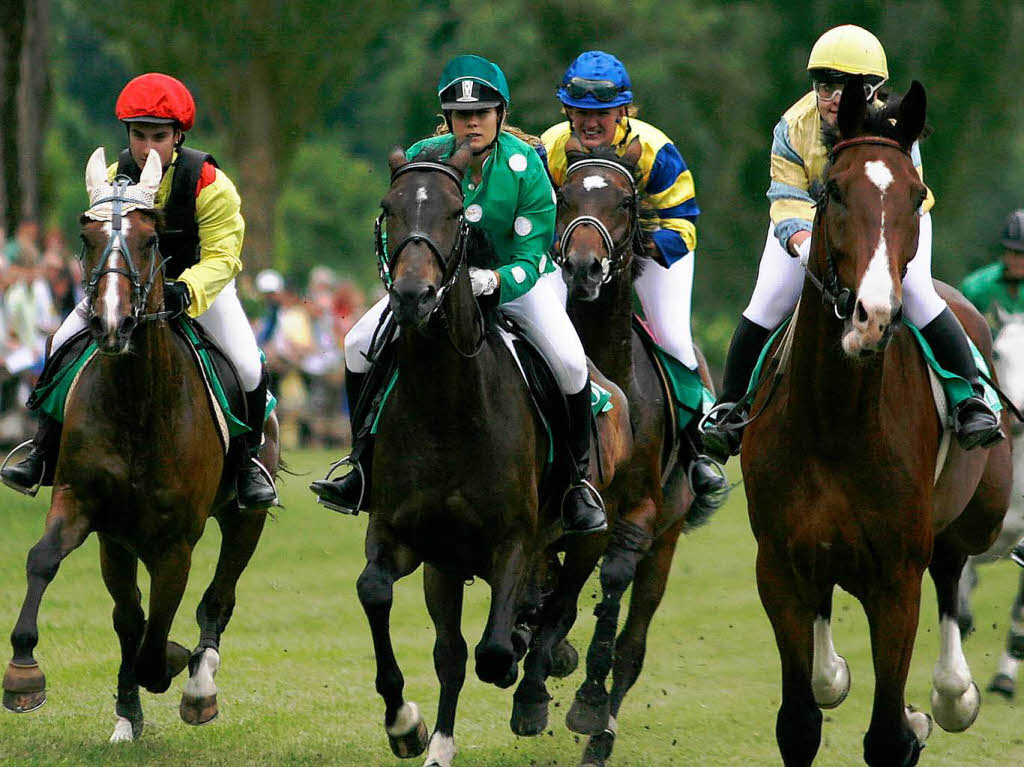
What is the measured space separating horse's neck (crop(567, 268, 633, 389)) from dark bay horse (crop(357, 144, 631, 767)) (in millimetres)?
1403

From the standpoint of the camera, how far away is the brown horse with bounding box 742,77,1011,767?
21.9 ft

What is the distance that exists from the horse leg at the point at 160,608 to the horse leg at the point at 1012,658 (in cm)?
518

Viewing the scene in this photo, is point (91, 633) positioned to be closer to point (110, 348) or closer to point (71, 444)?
point (71, 444)

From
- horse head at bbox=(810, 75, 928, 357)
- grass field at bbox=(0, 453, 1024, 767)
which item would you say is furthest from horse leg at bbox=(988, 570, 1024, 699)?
horse head at bbox=(810, 75, 928, 357)

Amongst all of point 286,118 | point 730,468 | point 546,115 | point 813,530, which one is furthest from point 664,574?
point 546,115

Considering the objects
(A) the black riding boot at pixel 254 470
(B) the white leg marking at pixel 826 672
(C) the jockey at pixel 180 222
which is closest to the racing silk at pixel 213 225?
(C) the jockey at pixel 180 222

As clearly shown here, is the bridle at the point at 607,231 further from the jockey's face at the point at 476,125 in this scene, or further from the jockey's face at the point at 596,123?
the jockey's face at the point at 476,125

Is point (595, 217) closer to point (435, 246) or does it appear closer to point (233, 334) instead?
point (233, 334)

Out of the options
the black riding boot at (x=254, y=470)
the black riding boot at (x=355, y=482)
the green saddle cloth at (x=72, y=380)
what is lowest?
the black riding boot at (x=254, y=470)

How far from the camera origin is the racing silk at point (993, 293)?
11.5 meters

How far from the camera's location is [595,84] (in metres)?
9.40

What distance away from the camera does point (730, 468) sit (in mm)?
22188

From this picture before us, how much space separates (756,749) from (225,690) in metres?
3.06

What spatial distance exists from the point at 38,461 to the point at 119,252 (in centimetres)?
143
